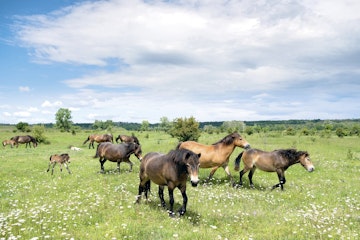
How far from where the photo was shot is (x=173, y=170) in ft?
30.9

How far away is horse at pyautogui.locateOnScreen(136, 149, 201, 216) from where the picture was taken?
8.75 meters

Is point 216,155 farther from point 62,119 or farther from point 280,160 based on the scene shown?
point 62,119

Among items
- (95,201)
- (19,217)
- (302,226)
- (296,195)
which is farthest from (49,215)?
(296,195)

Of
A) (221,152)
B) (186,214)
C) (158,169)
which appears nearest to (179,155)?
(158,169)

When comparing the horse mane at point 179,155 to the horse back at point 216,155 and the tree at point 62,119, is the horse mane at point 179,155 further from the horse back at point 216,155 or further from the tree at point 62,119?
the tree at point 62,119

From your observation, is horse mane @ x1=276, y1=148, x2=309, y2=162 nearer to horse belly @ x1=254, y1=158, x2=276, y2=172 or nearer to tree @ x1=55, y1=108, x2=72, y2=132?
horse belly @ x1=254, y1=158, x2=276, y2=172

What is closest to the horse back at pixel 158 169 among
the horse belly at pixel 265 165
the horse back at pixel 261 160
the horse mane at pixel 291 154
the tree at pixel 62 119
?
the horse back at pixel 261 160

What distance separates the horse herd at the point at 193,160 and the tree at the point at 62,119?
343 feet

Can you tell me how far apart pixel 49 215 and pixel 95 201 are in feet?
6.81

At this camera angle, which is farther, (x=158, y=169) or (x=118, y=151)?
(x=118, y=151)

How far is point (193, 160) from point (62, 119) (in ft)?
387

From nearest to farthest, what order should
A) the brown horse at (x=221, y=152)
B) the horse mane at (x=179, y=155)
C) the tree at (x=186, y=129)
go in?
the horse mane at (x=179, y=155)
the brown horse at (x=221, y=152)
the tree at (x=186, y=129)

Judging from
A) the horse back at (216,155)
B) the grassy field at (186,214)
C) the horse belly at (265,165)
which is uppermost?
the horse back at (216,155)

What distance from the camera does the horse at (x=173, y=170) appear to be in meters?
8.75
